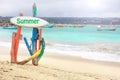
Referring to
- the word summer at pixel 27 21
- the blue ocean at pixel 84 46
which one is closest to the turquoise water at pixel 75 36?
the blue ocean at pixel 84 46

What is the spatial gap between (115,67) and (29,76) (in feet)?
21.3

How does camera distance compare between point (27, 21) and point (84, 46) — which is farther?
point (84, 46)

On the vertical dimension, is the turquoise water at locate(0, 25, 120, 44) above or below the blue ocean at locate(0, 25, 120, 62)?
below

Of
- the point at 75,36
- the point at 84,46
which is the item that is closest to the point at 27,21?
Result: the point at 84,46

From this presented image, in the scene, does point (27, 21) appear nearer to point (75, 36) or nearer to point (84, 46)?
point (84, 46)

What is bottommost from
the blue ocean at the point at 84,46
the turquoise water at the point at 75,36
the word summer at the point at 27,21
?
the turquoise water at the point at 75,36

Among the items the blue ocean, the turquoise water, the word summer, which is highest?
the word summer

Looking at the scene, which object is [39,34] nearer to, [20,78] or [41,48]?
[41,48]

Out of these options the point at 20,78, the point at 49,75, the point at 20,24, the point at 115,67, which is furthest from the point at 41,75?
the point at 115,67

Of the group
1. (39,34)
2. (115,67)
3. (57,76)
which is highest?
(39,34)

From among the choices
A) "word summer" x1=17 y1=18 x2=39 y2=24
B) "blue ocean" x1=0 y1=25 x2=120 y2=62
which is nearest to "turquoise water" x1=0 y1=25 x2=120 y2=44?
"blue ocean" x1=0 y1=25 x2=120 y2=62

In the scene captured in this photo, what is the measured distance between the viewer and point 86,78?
9312 millimetres

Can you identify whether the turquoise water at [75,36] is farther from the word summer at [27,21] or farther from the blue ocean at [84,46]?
the word summer at [27,21]

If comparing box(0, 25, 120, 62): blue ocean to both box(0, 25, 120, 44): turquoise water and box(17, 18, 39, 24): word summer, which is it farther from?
box(17, 18, 39, 24): word summer
